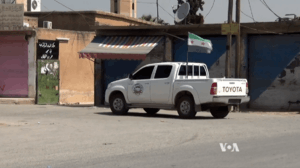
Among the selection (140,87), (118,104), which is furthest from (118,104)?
(140,87)

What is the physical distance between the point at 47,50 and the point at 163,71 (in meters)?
14.6

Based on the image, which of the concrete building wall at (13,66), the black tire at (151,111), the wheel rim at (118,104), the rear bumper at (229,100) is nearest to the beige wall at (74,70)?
the concrete building wall at (13,66)

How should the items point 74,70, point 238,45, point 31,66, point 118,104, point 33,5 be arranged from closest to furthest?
point 118,104 < point 238,45 < point 31,66 < point 74,70 < point 33,5

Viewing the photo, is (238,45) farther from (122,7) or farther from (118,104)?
(122,7)

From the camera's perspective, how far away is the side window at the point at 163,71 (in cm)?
1827

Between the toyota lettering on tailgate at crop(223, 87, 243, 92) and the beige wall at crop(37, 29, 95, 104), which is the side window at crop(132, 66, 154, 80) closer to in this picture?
the toyota lettering on tailgate at crop(223, 87, 243, 92)

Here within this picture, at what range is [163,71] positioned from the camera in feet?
60.4

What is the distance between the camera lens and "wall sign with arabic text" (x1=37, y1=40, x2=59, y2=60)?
3075cm

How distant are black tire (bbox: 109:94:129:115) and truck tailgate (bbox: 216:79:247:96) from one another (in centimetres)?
412

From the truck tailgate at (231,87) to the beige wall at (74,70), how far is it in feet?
55.2

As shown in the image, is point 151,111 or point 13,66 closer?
point 151,111

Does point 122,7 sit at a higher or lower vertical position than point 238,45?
higher

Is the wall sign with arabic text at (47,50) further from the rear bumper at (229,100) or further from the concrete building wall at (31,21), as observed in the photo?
the rear bumper at (229,100)

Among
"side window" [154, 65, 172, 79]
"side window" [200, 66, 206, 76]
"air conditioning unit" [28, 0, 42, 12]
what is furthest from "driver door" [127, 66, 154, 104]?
A: "air conditioning unit" [28, 0, 42, 12]
